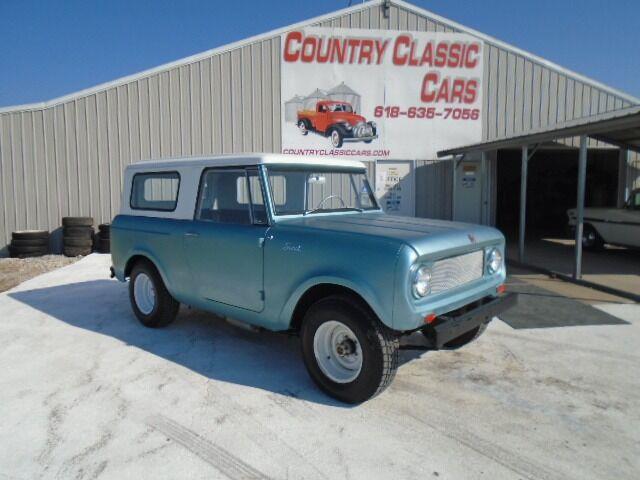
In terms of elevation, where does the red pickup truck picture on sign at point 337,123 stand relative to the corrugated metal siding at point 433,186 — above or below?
above

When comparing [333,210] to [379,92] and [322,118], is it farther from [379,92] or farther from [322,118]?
[379,92]

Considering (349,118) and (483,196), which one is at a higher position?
(349,118)

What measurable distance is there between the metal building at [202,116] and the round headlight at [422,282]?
1032cm

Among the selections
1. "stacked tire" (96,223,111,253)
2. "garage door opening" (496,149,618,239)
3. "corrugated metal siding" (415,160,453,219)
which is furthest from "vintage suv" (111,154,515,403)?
"garage door opening" (496,149,618,239)

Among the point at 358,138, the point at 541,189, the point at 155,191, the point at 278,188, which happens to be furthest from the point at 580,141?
the point at 541,189

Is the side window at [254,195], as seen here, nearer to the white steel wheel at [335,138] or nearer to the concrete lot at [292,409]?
the concrete lot at [292,409]

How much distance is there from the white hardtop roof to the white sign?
322 inches

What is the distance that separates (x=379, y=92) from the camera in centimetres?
1357

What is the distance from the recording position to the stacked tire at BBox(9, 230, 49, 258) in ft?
37.3

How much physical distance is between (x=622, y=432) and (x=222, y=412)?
2.79 meters

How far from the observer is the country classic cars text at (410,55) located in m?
13.1

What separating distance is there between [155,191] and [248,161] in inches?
69.8

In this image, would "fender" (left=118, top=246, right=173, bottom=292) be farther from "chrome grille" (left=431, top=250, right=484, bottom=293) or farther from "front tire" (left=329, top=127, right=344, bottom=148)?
"front tire" (left=329, top=127, right=344, bottom=148)

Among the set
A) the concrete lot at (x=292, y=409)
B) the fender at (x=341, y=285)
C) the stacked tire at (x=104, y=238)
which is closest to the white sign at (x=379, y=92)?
the stacked tire at (x=104, y=238)
